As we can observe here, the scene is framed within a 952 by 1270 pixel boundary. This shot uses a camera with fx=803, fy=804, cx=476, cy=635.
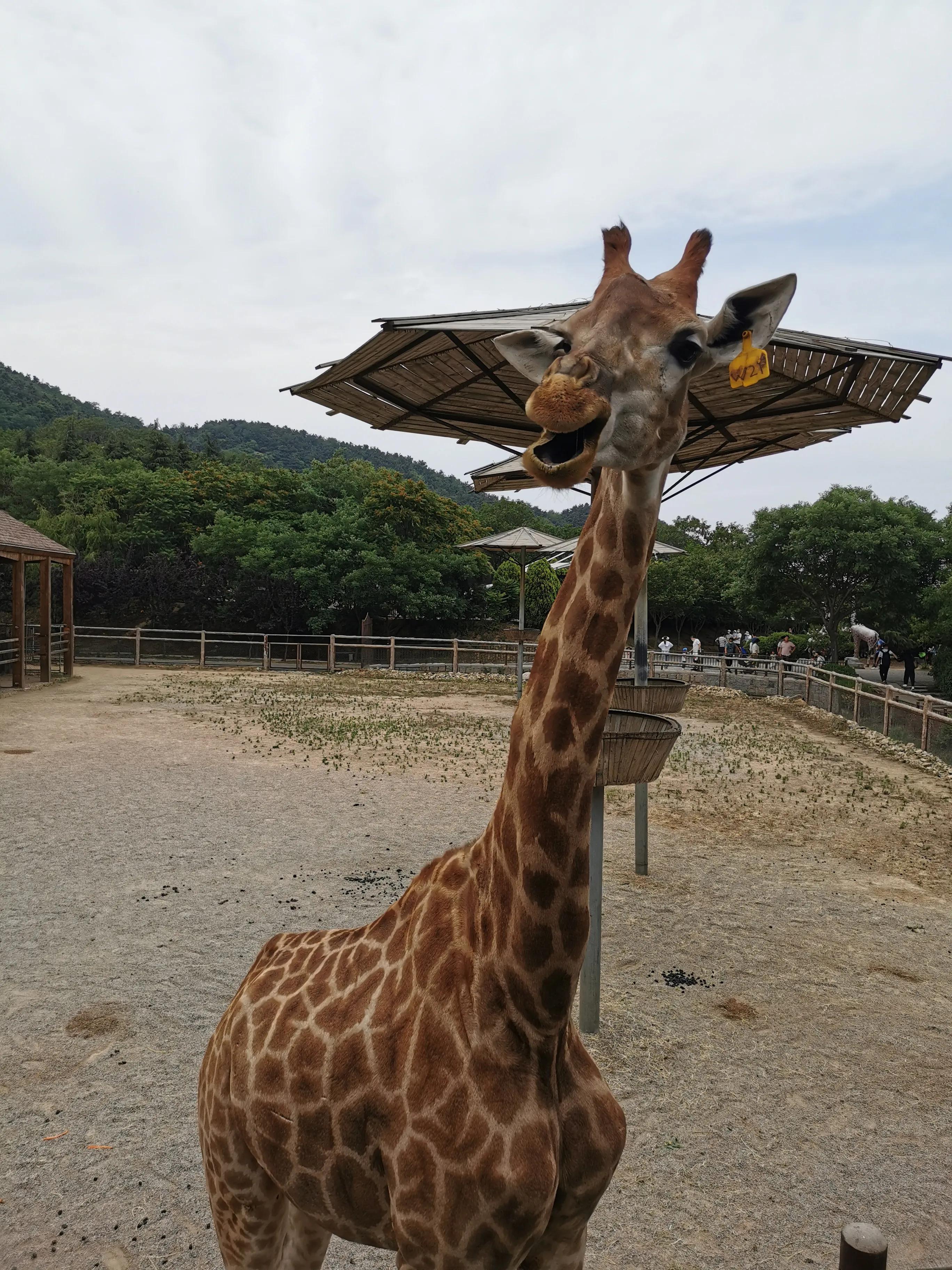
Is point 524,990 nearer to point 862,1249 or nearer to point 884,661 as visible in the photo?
point 862,1249

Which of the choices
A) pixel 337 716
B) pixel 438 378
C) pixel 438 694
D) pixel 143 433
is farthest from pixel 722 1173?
pixel 143 433

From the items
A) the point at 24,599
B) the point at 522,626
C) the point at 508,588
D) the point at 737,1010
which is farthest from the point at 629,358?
the point at 508,588

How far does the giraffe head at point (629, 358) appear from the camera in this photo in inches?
53.4

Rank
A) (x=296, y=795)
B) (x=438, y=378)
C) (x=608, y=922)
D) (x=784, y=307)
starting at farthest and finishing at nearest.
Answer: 1. (x=296, y=795)
2. (x=608, y=922)
3. (x=438, y=378)
4. (x=784, y=307)

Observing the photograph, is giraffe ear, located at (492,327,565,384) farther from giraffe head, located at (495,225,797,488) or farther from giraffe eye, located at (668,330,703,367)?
giraffe eye, located at (668,330,703,367)

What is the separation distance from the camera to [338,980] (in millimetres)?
2021

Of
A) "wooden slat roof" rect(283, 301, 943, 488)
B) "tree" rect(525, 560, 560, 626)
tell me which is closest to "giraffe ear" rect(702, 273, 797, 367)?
"wooden slat roof" rect(283, 301, 943, 488)

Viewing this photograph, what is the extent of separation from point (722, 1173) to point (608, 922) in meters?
2.63

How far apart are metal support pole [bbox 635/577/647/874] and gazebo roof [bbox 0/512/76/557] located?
45.9ft

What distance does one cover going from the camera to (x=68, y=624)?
1983cm

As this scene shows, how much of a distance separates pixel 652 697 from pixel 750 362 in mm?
4767

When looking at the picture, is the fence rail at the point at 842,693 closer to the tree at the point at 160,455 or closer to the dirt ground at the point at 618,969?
the dirt ground at the point at 618,969

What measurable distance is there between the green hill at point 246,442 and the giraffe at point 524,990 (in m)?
32.0

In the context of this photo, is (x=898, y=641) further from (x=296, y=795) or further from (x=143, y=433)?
(x=143, y=433)
